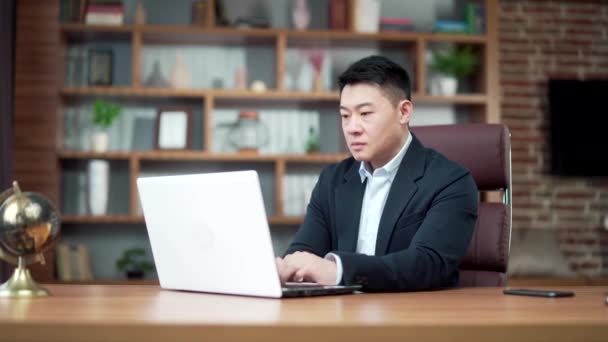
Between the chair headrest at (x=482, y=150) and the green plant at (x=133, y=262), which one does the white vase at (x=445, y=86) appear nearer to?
the green plant at (x=133, y=262)

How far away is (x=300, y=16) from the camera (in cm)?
485

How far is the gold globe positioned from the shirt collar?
2.95 ft

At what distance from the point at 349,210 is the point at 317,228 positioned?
0.43 ft

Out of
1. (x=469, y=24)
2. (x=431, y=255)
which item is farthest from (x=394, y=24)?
(x=431, y=255)

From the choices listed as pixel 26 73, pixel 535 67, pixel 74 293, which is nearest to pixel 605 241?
pixel 535 67

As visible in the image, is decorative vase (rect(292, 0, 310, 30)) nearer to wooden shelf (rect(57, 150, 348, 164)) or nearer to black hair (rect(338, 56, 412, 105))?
wooden shelf (rect(57, 150, 348, 164))

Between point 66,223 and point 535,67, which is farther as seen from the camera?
point 535,67

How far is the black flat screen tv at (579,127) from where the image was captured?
5238 mm

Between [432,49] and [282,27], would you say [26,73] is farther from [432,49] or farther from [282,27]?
[432,49]

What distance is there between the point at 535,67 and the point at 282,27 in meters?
1.62

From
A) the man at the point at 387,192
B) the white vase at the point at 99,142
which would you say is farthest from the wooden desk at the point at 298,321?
the white vase at the point at 99,142

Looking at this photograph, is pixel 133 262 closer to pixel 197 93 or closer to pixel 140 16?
pixel 197 93

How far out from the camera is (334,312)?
3.95 feet

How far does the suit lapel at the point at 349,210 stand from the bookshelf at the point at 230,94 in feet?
8.13
